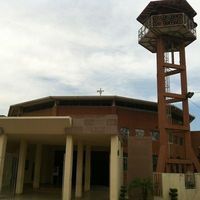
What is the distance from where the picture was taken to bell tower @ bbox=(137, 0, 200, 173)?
113 ft

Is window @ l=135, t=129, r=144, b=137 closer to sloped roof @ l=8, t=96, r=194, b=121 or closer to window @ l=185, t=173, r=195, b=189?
sloped roof @ l=8, t=96, r=194, b=121

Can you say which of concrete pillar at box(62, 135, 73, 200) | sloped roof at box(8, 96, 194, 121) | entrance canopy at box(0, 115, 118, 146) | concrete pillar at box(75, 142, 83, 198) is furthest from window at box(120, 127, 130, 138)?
concrete pillar at box(62, 135, 73, 200)

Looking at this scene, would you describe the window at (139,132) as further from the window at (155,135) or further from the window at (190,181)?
the window at (190,181)

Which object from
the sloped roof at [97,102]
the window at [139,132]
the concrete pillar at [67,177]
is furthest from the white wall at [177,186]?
the sloped roof at [97,102]

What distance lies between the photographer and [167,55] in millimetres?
37531

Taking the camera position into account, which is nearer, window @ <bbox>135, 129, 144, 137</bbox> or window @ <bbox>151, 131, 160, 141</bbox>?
A: window @ <bbox>135, 129, 144, 137</bbox>

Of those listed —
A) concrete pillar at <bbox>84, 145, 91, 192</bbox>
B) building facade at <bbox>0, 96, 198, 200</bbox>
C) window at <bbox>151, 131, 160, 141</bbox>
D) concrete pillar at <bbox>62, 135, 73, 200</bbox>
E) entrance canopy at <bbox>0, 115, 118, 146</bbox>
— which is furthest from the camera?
window at <bbox>151, 131, 160, 141</bbox>

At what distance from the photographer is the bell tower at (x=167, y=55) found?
34.4m

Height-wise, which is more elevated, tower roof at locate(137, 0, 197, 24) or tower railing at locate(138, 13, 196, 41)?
tower roof at locate(137, 0, 197, 24)

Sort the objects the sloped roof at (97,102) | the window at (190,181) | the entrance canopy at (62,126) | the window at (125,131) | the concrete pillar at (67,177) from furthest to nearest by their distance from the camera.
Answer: the sloped roof at (97,102) < the window at (125,131) < the window at (190,181) < the entrance canopy at (62,126) < the concrete pillar at (67,177)

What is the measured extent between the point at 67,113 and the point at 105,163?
25.2 ft

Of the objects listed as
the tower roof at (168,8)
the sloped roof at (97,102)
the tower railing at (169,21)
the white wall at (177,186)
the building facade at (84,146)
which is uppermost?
the tower roof at (168,8)

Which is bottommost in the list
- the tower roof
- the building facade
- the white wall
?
the white wall

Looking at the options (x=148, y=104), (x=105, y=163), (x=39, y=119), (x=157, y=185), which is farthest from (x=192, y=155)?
(x=39, y=119)
